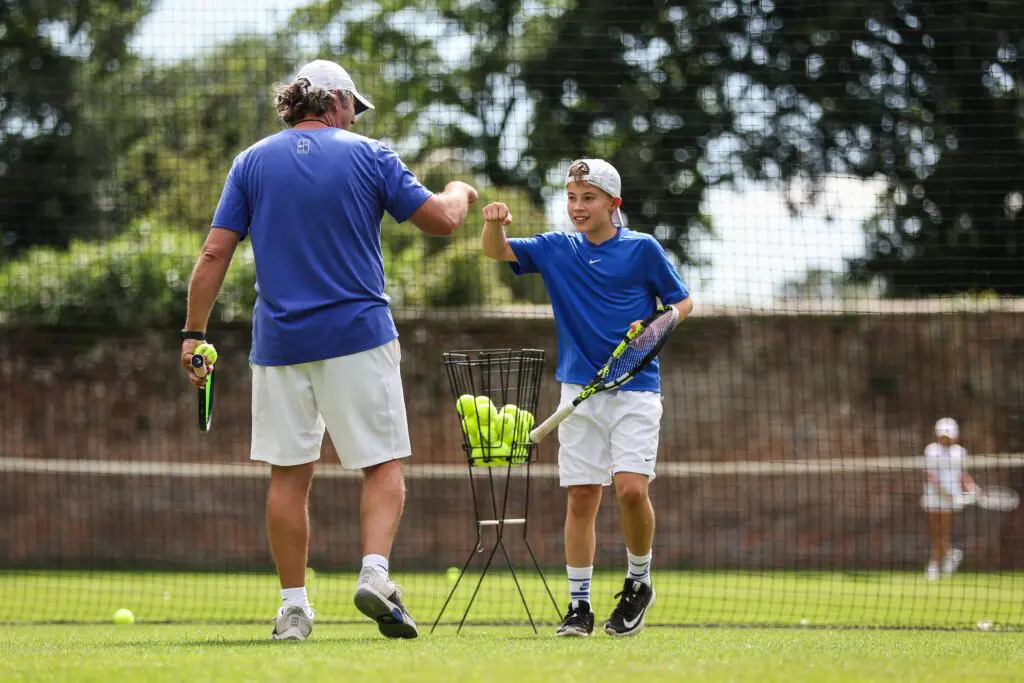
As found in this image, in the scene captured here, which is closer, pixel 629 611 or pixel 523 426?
pixel 629 611

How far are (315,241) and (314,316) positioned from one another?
26 centimetres

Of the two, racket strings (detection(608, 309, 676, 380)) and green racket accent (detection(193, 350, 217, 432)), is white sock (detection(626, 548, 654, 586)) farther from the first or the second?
green racket accent (detection(193, 350, 217, 432))

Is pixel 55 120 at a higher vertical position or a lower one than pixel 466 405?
higher

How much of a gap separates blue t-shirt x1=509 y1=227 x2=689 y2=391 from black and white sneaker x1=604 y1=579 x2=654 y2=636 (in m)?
0.79

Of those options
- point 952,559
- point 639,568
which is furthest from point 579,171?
point 952,559

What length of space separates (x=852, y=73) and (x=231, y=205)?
10.0m

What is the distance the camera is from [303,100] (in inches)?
201

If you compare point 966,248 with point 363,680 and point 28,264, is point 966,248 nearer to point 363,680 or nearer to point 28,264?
point 28,264

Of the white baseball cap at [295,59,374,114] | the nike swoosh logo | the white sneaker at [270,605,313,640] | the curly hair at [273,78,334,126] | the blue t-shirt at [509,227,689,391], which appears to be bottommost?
the nike swoosh logo

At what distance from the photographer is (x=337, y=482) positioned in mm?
11828

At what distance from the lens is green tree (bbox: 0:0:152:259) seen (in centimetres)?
1452

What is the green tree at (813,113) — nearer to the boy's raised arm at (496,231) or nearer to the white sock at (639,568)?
the boy's raised arm at (496,231)

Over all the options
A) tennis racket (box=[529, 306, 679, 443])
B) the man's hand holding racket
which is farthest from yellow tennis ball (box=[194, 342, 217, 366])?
tennis racket (box=[529, 306, 679, 443])

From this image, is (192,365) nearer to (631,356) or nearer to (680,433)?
(631,356)
